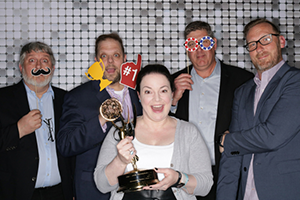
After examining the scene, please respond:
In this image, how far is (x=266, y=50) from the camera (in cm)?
222

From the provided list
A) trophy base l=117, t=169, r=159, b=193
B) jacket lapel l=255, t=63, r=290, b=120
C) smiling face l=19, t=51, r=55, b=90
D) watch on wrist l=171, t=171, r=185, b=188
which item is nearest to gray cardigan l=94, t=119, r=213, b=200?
watch on wrist l=171, t=171, r=185, b=188

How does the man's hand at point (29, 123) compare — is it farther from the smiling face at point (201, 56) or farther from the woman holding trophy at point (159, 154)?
the smiling face at point (201, 56)

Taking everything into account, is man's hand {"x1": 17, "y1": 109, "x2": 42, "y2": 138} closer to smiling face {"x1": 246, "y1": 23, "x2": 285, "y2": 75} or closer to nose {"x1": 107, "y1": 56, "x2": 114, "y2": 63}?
nose {"x1": 107, "y1": 56, "x2": 114, "y2": 63}

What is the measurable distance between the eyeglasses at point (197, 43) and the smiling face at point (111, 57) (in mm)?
596

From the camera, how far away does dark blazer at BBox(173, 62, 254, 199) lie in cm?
264

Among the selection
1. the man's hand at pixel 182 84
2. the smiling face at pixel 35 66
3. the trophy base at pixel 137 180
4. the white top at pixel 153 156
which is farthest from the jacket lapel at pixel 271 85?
the smiling face at pixel 35 66

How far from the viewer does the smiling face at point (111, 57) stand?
2604mm

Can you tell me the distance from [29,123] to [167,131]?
1.15 m

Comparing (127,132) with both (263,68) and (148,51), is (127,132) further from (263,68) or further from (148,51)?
(148,51)

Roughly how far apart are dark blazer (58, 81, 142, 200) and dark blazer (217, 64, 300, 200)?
881 millimetres

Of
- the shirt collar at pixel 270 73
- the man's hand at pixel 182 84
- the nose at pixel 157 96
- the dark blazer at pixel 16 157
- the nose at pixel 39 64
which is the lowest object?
the dark blazer at pixel 16 157

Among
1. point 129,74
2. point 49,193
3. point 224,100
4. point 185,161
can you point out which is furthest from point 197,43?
point 49,193

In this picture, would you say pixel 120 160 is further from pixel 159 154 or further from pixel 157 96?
pixel 157 96

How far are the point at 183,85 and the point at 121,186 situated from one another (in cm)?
122
